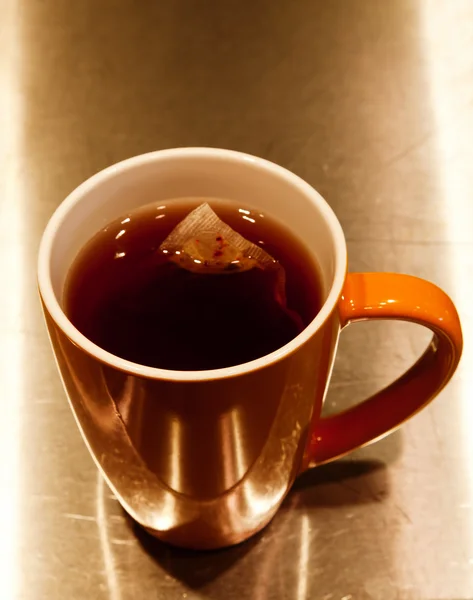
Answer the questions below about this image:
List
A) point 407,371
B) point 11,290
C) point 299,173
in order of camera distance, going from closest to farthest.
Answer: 1. point 407,371
2. point 11,290
3. point 299,173

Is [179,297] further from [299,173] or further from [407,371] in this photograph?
[299,173]

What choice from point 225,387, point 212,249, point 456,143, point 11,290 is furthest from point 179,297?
point 456,143

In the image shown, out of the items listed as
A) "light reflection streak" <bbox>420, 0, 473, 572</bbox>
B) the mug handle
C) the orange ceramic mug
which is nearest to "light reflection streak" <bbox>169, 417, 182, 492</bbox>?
the orange ceramic mug

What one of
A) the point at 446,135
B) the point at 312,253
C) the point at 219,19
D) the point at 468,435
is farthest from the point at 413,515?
the point at 219,19

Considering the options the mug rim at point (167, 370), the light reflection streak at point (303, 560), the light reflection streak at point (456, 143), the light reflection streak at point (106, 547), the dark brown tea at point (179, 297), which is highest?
the mug rim at point (167, 370)

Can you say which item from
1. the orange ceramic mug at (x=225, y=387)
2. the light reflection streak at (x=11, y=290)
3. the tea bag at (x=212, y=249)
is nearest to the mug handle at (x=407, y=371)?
the orange ceramic mug at (x=225, y=387)

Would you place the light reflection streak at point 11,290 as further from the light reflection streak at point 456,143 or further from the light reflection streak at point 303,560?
the light reflection streak at point 456,143

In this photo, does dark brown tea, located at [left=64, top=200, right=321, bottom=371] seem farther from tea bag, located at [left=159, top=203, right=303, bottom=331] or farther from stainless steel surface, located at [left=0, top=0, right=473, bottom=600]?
stainless steel surface, located at [left=0, top=0, right=473, bottom=600]
